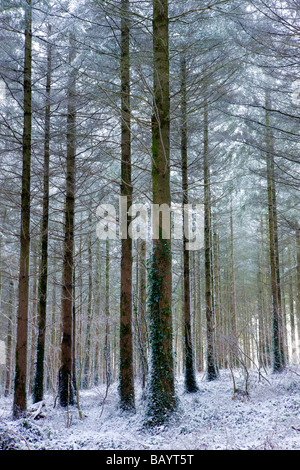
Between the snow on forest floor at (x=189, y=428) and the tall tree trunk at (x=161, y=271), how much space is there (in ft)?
1.21

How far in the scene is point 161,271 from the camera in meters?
5.85

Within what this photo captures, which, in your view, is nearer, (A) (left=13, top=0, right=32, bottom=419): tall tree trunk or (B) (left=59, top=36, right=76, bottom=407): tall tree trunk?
(A) (left=13, top=0, right=32, bottom=419): tall tree trunk

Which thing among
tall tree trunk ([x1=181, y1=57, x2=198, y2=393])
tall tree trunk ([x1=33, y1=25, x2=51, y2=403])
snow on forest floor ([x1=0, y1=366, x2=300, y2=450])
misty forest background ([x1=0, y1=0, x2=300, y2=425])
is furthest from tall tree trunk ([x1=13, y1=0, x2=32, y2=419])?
tall tree trunk ([x1=181, y1=57, x2=198, y2=393])

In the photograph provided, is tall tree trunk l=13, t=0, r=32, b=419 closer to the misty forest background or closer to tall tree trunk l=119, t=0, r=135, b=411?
the misty forest background

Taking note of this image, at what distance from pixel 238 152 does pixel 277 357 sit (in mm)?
7410

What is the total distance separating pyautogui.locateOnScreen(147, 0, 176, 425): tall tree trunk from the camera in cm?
547

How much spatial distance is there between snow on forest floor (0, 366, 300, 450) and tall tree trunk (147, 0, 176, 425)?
1.21 feet

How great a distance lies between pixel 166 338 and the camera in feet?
18.6

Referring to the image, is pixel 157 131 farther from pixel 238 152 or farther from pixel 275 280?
pixel 275 280

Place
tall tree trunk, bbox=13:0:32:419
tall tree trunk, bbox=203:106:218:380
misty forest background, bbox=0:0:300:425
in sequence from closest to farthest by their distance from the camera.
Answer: misty forest background, bbox=0:0:300:425 < tall tree trunk, bbox=13:0:32:419 < tall tree trunk, bbox=203:106:218:380

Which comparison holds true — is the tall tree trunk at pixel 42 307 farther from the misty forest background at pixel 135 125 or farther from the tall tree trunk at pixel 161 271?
the tall tree trunk at pixel 161 271

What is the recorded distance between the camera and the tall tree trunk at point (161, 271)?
5473mm

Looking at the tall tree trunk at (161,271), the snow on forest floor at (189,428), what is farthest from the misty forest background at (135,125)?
the snow on forest floor at (189,428)
